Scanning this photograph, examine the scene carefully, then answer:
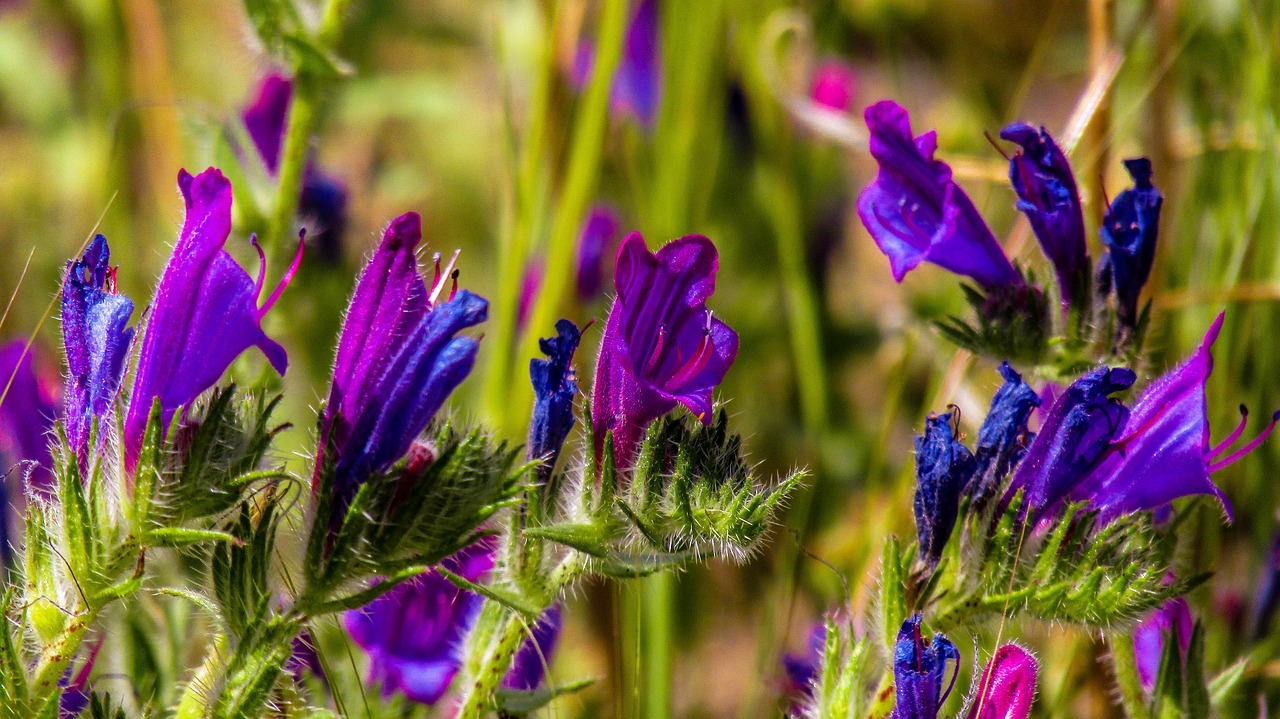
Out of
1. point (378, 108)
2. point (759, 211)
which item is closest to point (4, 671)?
point (378, 108)

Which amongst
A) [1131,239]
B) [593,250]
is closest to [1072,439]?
[1131,239]

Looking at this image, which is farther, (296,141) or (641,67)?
(641,67)

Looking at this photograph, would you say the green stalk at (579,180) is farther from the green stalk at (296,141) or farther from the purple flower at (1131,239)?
the purple flower at (1131,239)

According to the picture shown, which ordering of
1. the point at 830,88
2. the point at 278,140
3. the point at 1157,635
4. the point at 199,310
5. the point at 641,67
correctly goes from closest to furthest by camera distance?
the point at 199,310 < the point at 1157,635 < the point at 278,140 < the point at 830,88 < the point at 641,67

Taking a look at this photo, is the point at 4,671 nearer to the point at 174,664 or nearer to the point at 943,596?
the point at 174,664

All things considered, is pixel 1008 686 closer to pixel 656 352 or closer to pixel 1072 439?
pixel 1072 439

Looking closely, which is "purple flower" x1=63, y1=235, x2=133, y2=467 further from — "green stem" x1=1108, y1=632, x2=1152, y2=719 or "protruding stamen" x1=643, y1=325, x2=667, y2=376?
"green stem" x1=1108, y1=632, x2=1152, y2=719
